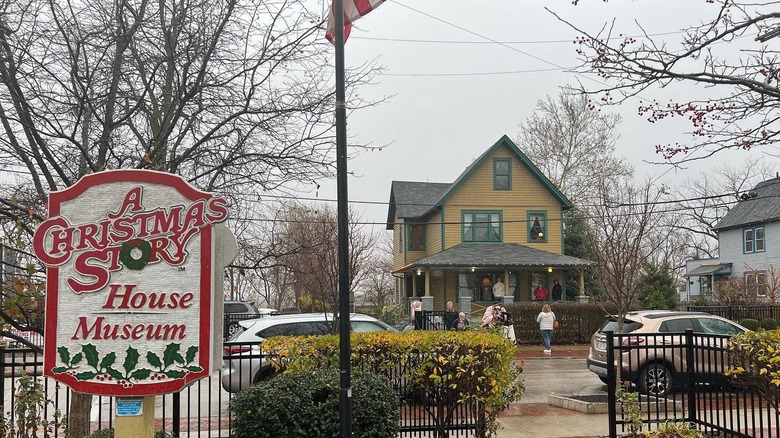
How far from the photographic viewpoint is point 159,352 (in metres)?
5.41

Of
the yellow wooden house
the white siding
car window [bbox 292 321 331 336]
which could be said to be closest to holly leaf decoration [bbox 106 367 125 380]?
car window [bbox 292 321 331 336]

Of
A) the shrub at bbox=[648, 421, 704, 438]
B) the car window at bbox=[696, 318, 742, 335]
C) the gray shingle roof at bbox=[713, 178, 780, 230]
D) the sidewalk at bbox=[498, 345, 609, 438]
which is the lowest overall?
the sidewalk at bbox=[498, 345, 609, 438]

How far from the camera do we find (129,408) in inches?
214

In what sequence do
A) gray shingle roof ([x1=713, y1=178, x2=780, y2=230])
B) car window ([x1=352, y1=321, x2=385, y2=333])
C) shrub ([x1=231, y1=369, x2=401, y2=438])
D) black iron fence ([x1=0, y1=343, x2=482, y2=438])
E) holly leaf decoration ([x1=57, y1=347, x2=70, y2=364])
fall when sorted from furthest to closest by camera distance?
gray shingle roof ([x1=713, y1=178, x2=780, y2=230])
car window ([x1=352, y1=321, x2=385, y2=333])
black iron fence ([x1=0, y1=343, x2=482, y2=438])
shrub ([x1=231, y1=369, x2=401, y2=438])
holly leaf decoration ([x1=57, y1=347, x2=70, y2=364])

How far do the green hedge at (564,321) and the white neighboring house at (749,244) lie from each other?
40.9ft

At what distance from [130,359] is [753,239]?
4032 cm

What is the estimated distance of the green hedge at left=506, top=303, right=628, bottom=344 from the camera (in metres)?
24.7

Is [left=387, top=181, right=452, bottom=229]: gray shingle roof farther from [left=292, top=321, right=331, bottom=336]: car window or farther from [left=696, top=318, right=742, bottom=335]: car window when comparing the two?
[left=696, top=318, right=742, bottom=335]: car window

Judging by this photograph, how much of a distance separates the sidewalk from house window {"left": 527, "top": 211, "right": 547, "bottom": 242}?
804 inches

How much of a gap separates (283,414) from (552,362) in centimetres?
1416

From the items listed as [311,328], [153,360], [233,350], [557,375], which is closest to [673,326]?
[557,375]

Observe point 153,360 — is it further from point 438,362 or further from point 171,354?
point 438,362

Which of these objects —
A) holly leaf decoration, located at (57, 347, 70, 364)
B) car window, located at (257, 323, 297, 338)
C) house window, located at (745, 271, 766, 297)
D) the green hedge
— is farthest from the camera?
house window, located at (745, 271, 766, 297)

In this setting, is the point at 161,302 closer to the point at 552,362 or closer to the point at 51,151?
the point at 51,151
